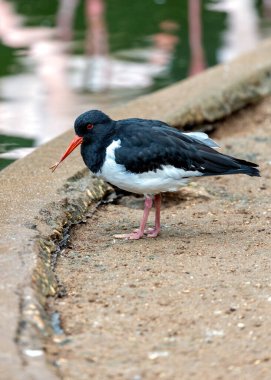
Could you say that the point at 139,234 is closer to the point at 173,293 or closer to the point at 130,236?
the point at 130,236

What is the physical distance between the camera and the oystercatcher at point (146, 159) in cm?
548

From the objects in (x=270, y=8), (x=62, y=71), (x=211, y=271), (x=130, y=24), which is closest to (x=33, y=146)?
(x=62, y=71)

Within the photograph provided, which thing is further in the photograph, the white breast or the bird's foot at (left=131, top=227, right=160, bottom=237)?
the bird's foot at (left=131, top=227, right=160, bottom=237)

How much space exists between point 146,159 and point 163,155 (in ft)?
0.34

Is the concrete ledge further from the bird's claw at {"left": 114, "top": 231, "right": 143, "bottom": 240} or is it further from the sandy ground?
the bird's claw at {"left": 114, "top": 231, "right": 143, "bottom": 240}

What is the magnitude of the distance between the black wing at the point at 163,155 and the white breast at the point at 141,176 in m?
0.03

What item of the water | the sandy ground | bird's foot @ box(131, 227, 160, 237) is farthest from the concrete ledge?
the water

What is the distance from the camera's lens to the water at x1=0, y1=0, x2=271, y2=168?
916cm

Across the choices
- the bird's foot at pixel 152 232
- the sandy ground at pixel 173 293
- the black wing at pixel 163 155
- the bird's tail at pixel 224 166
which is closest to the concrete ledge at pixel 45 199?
the sandy ground at pixel 173 293

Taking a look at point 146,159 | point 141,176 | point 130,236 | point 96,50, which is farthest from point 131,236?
point 96,50

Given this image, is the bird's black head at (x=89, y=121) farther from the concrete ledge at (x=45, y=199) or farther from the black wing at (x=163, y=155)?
the concrete ledge at (x=45, y=199)

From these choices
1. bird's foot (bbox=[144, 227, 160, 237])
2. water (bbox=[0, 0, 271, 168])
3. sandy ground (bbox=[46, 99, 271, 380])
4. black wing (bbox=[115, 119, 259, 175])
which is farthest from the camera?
water (bbox=[0, 0, 271, 168])

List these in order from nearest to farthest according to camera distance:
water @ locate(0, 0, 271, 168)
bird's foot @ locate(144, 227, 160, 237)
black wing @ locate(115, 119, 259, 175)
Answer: black wing @ locate(115, 119, 259, 175) < bird's foot @ locate(144, 227, 160, 237) < water @ locate(0, 0, 271, 168)

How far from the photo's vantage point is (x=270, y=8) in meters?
13.4
